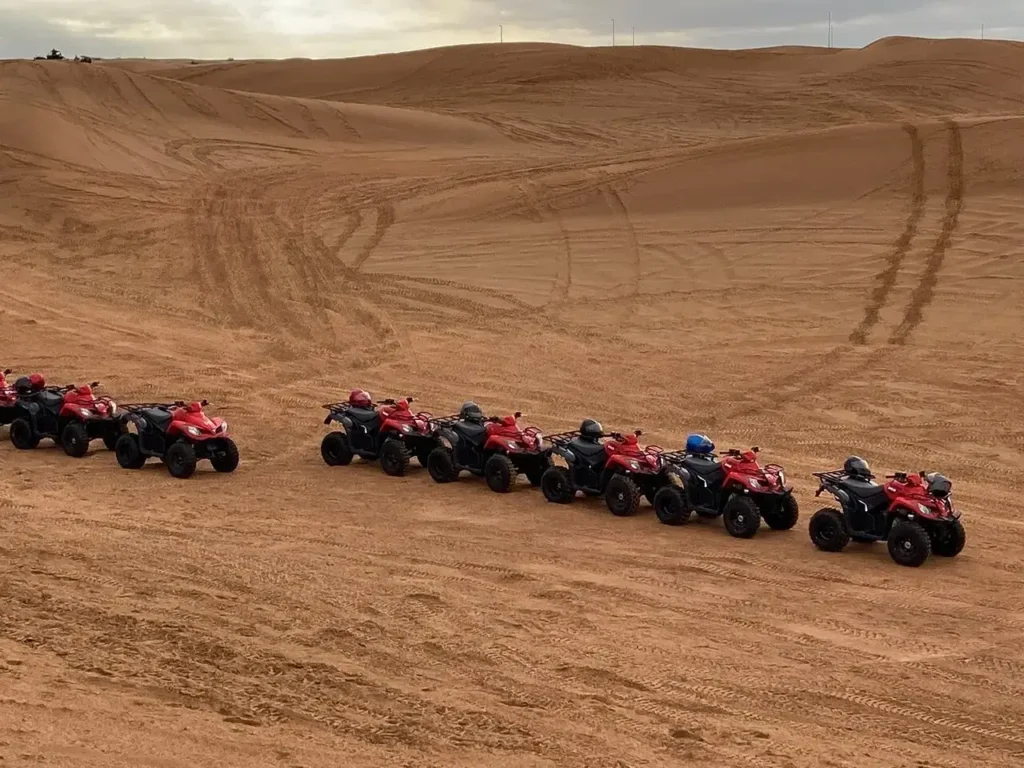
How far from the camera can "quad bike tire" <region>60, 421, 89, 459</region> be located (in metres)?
15.2

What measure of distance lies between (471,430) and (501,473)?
683 millimetres

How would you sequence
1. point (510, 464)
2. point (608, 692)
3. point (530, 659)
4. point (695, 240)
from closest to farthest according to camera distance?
point (608, 692)
point (530, 659)
point (510, 464)
point (695, 240)

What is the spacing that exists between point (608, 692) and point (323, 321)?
52.7ft

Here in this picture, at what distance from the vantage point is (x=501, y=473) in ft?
44.5

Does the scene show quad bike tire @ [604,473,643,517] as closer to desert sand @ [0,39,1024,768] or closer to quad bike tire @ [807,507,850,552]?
desert sand @ [0,39,1024,768]

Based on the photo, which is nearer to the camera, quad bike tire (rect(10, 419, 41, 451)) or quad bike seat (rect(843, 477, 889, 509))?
quad bike seat (rect(843, 477, 889, 509))

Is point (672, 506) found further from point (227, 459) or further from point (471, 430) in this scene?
point (227, 459)

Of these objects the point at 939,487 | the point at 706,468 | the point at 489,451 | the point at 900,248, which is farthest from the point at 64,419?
the point at 900,248

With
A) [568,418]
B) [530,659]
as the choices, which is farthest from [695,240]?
[530,659]

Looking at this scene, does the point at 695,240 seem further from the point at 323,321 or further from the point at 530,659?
the point at 530,659

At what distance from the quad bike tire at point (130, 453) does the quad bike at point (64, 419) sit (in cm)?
74

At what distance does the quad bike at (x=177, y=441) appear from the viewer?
14188 mm

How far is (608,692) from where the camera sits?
26.5 feet

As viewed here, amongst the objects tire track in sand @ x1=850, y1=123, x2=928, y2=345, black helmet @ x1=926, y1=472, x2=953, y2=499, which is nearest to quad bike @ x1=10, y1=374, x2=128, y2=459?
black helmet @ x1=926, y1=472, x2=953, y2=499
